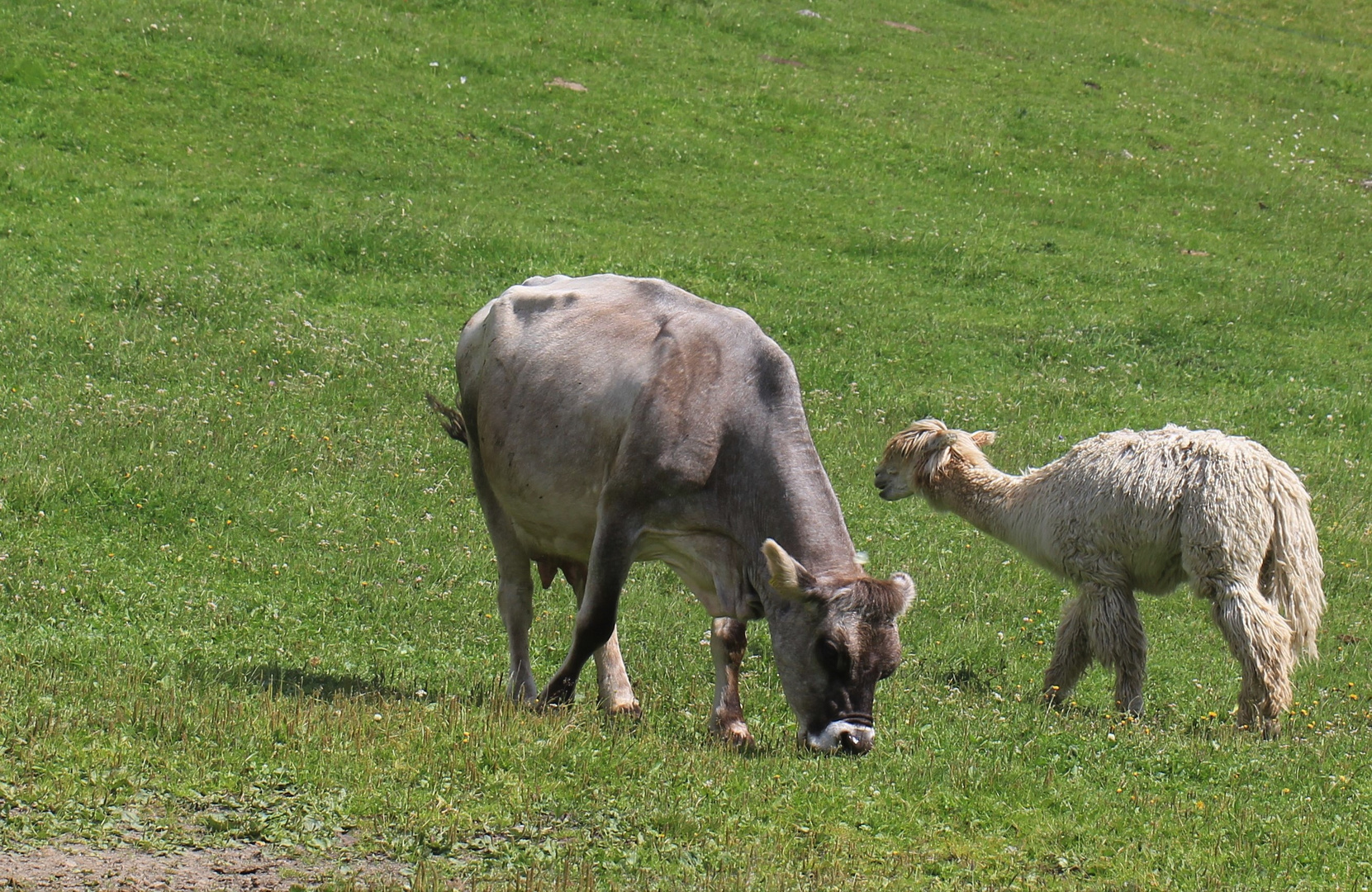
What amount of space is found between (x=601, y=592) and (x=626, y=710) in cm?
92

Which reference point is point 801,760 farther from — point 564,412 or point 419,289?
point 419,289

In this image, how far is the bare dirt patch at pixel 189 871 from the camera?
483 cm

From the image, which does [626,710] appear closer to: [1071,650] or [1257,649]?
[1071,650]

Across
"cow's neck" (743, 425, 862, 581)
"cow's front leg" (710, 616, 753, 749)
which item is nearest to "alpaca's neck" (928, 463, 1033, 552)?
"cow's front leg" (710, 616, 753, 749)

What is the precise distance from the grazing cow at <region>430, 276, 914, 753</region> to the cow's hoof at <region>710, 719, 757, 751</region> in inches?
0.6

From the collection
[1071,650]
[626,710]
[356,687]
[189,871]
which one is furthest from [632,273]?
[189,871]

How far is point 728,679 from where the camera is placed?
7.64m

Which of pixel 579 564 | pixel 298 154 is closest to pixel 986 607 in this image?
pixel 579 564

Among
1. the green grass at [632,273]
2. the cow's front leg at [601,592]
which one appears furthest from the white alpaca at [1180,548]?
the cow's front leg at [601,592]

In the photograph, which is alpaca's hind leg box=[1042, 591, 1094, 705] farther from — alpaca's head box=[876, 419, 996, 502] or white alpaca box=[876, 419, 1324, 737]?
alpaca's head box=[876, 419, 996, 502]

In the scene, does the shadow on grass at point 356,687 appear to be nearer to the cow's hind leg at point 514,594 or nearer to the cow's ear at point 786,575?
the cow's hind leg at point 514,594

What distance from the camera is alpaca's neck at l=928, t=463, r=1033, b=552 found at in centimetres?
1076

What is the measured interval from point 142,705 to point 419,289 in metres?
14.0

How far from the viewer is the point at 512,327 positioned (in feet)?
28.9
